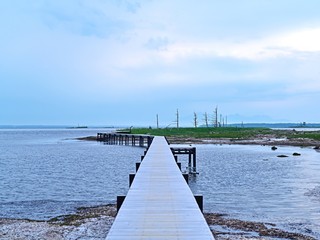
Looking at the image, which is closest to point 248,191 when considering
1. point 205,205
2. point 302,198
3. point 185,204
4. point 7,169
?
point 302,198

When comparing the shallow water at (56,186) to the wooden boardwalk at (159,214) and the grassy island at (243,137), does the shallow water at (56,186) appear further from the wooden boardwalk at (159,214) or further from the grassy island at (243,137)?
the grassy island at (243,137)

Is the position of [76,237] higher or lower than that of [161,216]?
lower

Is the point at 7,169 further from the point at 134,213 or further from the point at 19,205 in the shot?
the point at 134,213

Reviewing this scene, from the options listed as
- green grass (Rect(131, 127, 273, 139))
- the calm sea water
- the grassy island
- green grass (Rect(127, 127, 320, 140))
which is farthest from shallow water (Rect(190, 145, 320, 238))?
green grass (Rect(131, 127, 273, 139))

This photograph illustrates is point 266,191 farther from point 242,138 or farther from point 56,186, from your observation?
point 242,138

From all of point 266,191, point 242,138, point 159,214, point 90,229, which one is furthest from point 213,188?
point 242,138

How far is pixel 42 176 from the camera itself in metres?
29.5

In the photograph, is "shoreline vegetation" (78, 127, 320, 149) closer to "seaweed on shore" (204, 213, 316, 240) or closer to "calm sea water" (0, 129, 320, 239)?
"calm sea water" (0, 129, 320, 239)

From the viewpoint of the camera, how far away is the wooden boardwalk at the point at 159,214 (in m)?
6.92

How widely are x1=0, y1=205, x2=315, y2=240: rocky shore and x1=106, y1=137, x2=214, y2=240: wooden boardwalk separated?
2280 mm

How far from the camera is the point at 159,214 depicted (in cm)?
832

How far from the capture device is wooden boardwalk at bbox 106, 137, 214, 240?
22.7ft

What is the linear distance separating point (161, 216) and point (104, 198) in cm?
1229

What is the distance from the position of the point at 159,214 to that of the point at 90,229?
19.6ft
